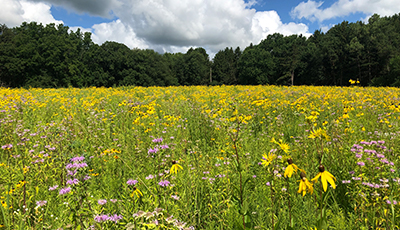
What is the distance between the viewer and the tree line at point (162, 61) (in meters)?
31.4

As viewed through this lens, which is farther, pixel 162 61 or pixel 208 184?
pixel 162 61

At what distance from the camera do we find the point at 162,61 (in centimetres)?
4872

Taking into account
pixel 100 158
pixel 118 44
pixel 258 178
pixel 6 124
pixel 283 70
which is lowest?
pixel 258 178

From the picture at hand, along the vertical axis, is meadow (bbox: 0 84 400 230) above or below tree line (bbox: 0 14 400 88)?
below

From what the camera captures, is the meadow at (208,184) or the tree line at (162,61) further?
the tree line at (162,61)

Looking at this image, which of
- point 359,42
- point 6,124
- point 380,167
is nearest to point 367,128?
point 380,167

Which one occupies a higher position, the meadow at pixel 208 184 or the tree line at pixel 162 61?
the tree line at pixel 162 61

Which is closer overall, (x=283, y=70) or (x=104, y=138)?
(x=104, y=138)

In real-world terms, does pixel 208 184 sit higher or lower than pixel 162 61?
lower

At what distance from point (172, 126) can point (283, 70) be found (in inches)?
1850

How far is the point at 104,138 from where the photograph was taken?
366cm

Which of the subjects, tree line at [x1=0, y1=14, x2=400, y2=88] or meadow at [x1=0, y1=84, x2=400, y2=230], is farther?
tree line at [x1=0, y1=14, x2=400, y2=88]

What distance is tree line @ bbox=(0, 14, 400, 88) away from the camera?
31391mm

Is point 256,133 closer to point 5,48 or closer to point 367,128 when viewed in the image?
point 367,128
